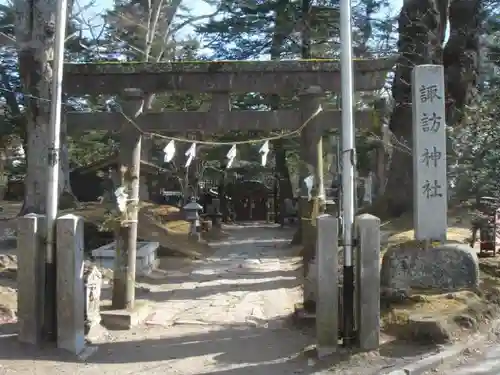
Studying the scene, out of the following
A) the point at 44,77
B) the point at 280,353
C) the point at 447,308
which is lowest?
the point at 280,353

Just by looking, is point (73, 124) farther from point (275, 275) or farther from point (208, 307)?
point (275, 275)

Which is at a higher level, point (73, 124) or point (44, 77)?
point (44, 77)

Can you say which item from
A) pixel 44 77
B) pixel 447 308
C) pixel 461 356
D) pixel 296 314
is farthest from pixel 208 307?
pixel 44 77

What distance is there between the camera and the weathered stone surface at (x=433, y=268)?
7.39 meters

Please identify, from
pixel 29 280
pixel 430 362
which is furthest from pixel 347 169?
pixel 29 280

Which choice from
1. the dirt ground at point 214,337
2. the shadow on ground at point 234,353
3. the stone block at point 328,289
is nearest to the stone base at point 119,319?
the dirt ground at point 214,337

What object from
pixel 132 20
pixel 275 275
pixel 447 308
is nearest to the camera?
pixel 447 308

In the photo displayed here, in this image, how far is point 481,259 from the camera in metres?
10.4

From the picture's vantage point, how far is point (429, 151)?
23.8ft

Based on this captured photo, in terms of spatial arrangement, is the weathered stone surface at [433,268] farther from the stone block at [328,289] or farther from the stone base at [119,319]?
the stone base at [119,319]

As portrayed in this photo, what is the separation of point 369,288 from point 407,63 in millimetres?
7566

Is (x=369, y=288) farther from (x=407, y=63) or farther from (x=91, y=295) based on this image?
(x=407, y=63)

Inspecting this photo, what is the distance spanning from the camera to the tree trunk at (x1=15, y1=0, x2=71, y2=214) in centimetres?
1307

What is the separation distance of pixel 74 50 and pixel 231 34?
7.07m
